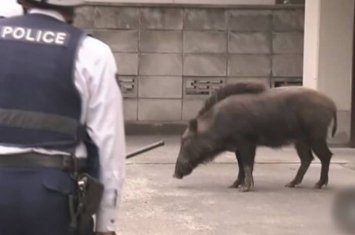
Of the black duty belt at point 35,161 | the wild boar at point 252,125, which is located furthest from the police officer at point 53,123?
the wild boar at point 252,125

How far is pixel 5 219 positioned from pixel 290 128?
6.57 meters

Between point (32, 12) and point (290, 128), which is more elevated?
point (32, 12)

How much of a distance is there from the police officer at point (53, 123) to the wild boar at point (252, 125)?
20.0 ft

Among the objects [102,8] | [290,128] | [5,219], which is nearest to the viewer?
[5,219]

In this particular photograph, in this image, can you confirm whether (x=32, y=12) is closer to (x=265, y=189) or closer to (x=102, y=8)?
(x=265, y=189)

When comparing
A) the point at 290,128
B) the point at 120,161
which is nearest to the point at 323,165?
the point at 290,128

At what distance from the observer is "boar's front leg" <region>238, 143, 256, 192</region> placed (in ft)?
29.7

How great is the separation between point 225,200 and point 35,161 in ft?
19.0

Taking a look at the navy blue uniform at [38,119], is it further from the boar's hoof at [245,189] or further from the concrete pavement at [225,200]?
the boar's hoof at [245,189]

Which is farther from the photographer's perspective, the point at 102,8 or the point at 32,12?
the point at 102,8

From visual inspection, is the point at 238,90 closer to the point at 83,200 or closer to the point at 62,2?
the point at 62,2

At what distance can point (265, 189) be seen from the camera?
926 cm

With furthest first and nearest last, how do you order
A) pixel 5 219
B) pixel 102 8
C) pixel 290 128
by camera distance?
pixel 102 8 → pixel 290 128 → pixel 5 219

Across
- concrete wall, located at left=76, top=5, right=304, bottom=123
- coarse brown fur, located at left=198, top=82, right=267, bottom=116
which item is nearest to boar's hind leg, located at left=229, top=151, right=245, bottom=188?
coarse brown fur, located at left=198, top=82, right=267, bottom=116
